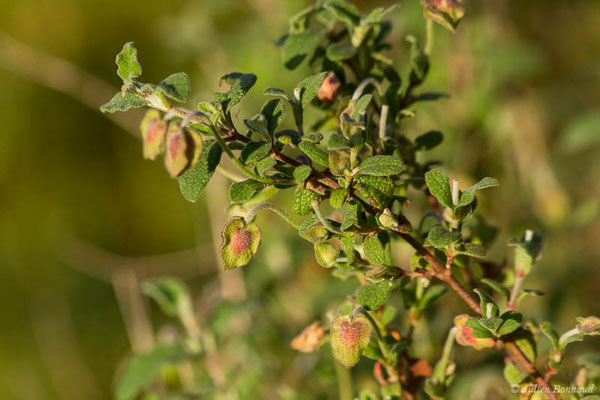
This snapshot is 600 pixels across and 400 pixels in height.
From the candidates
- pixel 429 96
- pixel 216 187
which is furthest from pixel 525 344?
pixel 216 187

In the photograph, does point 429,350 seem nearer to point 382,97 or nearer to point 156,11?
point 382,97

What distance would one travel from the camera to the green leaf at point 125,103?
0.47 metres

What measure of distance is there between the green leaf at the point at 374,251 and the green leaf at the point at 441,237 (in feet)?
0.13

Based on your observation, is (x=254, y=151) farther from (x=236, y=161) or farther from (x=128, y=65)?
(x=128, y=65)

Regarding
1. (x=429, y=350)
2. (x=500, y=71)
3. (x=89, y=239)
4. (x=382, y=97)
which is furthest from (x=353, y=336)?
(x=89, y=239)

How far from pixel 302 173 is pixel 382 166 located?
0.06 metres

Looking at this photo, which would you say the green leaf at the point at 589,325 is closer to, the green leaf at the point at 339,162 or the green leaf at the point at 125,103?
the green leaf at the point at 339,162

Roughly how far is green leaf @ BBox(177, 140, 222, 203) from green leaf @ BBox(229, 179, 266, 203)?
22 mm

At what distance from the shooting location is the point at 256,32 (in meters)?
1.54

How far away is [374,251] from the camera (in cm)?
51

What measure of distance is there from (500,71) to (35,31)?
167cm

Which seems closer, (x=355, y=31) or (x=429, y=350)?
(x=355, y=31)

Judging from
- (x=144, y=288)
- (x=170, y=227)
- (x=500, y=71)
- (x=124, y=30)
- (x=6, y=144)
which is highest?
(x=124, y=30)

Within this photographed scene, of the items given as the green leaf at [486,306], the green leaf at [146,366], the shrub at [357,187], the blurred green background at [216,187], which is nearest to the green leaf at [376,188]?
the shrub at [357,187]
